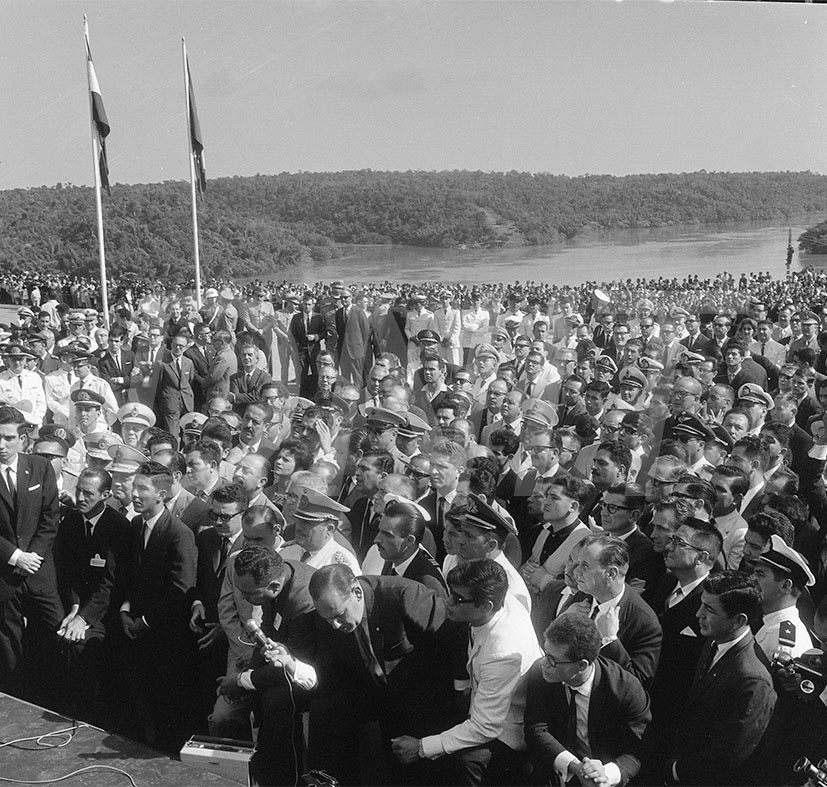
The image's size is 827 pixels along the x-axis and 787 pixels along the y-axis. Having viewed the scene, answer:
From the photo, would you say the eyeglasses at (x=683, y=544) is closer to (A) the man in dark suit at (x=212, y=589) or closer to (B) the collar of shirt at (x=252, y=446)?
(A) the man in dark suit at (x=212, y=589)

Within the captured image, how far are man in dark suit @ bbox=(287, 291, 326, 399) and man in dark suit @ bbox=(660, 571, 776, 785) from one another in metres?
7.53

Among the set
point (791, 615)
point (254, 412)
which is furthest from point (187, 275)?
point (791, 615)

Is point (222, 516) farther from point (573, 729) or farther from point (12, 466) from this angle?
point (573, 729)

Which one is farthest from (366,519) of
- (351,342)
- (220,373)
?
(351,342)

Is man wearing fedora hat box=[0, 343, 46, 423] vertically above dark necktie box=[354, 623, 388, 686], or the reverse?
man wearing fedora hat box=[0, 343, 46, 423]

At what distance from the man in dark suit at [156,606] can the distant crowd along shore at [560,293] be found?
7855mm

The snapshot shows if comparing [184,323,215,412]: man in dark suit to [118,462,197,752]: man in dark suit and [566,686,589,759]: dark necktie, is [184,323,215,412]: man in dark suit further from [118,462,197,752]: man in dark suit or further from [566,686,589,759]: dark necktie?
[566,686,589,759]: dark necktie

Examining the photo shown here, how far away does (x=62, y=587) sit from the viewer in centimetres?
462

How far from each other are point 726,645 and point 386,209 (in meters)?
11.9

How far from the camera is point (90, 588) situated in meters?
4.36

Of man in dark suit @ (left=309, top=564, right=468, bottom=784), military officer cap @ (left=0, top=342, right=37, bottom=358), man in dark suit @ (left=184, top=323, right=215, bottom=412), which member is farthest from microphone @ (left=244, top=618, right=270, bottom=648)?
man in dark suit @ (left=184, top=323, right=215, bottom=412)

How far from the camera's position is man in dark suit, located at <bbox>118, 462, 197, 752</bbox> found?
159 inches

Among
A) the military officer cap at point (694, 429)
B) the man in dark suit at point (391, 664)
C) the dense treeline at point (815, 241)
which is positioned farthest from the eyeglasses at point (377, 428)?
the dense treeline at point (815, 241)

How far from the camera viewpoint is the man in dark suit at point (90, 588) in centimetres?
425
